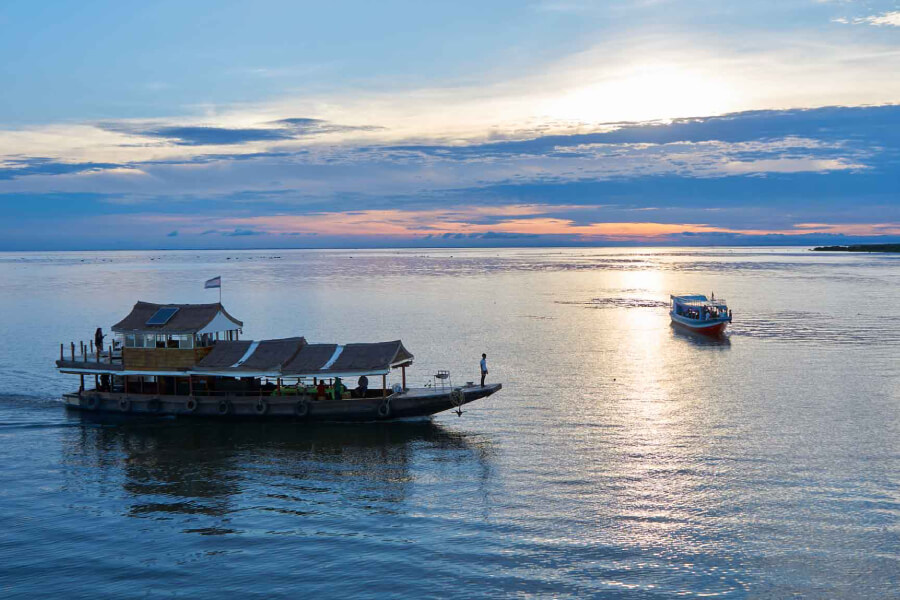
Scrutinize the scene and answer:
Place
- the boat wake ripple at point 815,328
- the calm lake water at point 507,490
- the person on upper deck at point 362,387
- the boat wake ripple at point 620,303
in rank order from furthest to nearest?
1. the boat wake ripple at point 620,303
2. the boat wake ripple at point 815,328
3. the person on upper deck at point 362,387
4. the calm lake water at point 507,490

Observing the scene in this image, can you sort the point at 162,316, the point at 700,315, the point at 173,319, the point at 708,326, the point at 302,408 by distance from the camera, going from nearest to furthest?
the point at 302,408 < the point at 173,319 < the point at 162,316 < the point at 708,326 < the point at 700,315

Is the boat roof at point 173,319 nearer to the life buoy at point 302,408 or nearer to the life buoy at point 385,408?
the life buoy at point 302,408

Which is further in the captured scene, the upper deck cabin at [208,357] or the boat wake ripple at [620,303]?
the boat wake ripple at [620,303]

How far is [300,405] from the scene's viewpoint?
1730 inches

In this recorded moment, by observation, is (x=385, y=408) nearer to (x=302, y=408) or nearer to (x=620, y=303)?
(x=302, y=408)

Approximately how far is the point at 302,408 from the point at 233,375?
4.87m

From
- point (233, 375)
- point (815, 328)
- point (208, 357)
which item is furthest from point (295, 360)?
point (815, 328)

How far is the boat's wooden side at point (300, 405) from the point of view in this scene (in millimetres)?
42969

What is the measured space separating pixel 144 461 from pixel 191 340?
10.4 m

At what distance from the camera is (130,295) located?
451 ft

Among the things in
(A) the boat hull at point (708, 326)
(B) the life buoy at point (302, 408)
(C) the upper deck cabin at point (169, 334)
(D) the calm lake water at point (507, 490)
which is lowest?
(D) the calm lake water at point (507, 490)

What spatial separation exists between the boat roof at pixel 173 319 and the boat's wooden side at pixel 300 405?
431 cm

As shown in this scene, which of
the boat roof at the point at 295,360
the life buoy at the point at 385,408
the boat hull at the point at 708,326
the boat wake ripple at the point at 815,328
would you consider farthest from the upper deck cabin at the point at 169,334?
the boat wake ripple at the point at 815,328

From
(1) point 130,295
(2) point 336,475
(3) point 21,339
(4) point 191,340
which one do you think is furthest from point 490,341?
(1) point 130,295
